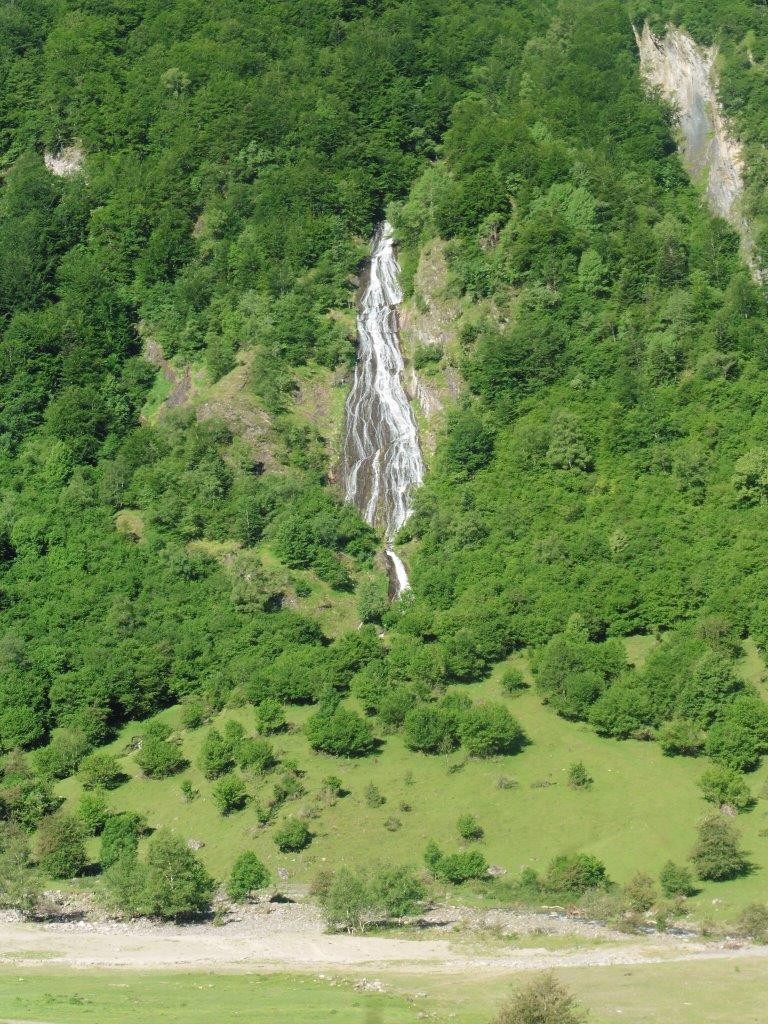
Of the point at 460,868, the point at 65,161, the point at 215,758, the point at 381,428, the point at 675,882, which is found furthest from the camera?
the point at 65,161

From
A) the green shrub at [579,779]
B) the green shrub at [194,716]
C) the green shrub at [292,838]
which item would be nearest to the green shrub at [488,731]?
the green shrub at [579,779]

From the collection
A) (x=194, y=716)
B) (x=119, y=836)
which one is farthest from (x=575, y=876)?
(x=194, y=716)

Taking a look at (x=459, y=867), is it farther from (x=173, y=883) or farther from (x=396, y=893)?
Answer: (x=173, y=883)

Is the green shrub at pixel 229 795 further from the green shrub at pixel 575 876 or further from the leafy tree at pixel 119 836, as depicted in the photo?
the green shrub at pixel 575 876

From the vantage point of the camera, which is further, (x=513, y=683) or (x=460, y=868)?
(x=513, y=683)

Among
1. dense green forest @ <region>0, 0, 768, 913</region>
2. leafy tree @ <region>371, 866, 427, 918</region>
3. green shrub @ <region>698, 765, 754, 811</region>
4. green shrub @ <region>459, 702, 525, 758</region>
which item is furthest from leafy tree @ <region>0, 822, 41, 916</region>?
green shrub @ <region>698, 765, 754, 811</region>

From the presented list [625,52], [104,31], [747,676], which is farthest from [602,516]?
[104,31]

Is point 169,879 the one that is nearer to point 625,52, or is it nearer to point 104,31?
point 625,52
